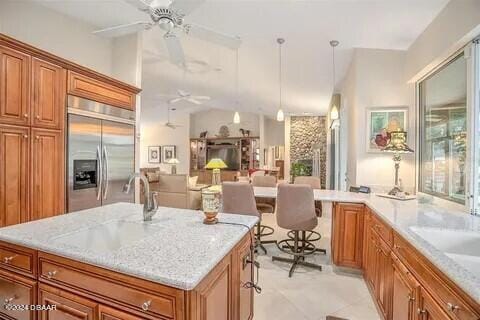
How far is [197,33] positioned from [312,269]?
2748 millimetres

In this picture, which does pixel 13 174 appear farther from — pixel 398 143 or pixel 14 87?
pixel 398 143

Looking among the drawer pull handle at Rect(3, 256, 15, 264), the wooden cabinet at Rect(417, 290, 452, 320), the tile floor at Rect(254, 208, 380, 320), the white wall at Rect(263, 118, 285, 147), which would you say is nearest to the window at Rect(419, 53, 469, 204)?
the tile floor at Rect(254, 208, 380, 320)

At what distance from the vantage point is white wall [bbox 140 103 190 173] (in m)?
11.0

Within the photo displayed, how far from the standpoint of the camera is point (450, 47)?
2207mm

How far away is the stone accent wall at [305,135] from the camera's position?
9.05m

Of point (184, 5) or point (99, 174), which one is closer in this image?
point (184, 5)

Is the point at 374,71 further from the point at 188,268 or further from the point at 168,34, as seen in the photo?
the point at 188,268

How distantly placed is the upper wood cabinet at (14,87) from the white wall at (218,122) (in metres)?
8.60

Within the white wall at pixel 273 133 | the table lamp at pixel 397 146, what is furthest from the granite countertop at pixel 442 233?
the white wall at pixel 273 133

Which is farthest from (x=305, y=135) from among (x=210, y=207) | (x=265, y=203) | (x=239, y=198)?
(x=210, y=207)

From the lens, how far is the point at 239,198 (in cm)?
318

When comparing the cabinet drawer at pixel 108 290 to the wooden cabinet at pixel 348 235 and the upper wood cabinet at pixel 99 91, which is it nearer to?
the upper wood cabinet at pixel 99 91

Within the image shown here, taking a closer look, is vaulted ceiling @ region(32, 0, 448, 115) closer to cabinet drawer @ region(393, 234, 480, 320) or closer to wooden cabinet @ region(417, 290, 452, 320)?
cabinet drawer @ region(393, 234, 480, 320)

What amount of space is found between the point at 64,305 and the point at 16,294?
0.41 meters
